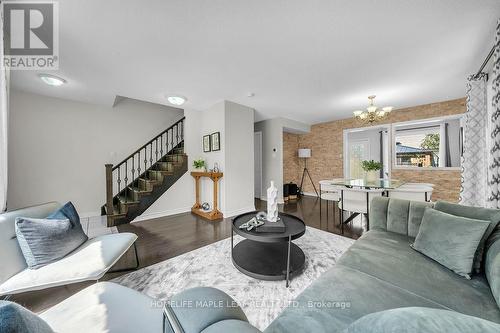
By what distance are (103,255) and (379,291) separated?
205cm

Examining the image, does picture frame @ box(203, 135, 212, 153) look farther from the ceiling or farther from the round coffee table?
the round coffee table

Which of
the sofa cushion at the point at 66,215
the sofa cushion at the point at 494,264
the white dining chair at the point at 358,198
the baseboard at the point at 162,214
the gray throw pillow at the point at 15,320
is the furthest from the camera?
the baseboard at the point at 162,214

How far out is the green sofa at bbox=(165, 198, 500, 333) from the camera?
455 mm

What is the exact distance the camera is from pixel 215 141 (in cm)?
411

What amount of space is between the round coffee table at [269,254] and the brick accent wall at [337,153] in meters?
4.09

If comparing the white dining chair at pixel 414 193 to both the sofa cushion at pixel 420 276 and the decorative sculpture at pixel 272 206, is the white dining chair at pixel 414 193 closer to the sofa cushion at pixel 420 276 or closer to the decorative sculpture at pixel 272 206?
the sofa cushion at pixel 420 276

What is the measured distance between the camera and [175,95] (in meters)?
3.52

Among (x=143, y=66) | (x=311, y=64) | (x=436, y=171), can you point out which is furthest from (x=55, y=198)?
(x=436, y=171)

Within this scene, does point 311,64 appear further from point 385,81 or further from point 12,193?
point 12,193

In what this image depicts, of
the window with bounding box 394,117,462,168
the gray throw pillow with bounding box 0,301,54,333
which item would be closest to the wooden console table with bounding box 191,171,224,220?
the gray throw pillow with bounding box 0,301,54,333

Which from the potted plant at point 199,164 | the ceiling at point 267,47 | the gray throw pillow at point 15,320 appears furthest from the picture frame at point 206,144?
the gray throw pillow at point 15,320

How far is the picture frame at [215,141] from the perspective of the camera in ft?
13.2

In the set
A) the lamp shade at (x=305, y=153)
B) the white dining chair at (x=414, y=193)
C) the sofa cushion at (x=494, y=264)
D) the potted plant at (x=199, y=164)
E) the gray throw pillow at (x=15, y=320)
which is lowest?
the sofa cushion at (x=494, y=264)

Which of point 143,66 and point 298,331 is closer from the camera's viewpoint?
point 298,331
